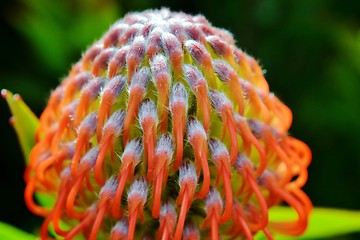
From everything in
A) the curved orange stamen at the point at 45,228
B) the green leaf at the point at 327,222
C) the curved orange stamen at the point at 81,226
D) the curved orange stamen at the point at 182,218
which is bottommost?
the green leaf at the point at 327,222

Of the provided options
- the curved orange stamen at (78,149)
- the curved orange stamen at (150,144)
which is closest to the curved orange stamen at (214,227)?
the curved orange stamen at (150,144)

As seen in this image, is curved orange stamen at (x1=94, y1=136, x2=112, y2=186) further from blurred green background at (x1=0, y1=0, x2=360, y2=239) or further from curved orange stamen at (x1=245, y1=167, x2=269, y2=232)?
blurred green background at (x1=0, y1=0, x2=360, y2=239)

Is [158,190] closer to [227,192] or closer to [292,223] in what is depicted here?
[227,192]

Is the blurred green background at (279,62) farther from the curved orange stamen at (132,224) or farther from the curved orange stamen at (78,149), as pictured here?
the curved orange stamen at (132,224)

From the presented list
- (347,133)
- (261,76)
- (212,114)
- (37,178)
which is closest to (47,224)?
(37,178)

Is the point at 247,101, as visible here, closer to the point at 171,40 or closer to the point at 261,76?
the point at 261,76

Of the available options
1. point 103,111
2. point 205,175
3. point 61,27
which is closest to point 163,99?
point 103,111

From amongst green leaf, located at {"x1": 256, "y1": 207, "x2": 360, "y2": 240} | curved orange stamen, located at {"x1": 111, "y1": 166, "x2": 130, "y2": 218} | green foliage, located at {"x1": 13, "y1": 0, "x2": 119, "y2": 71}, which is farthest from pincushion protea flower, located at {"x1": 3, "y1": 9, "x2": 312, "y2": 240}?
green foliage, located at {"x1": 13, "y1": 0, "x2": 119, "y2": 71}
